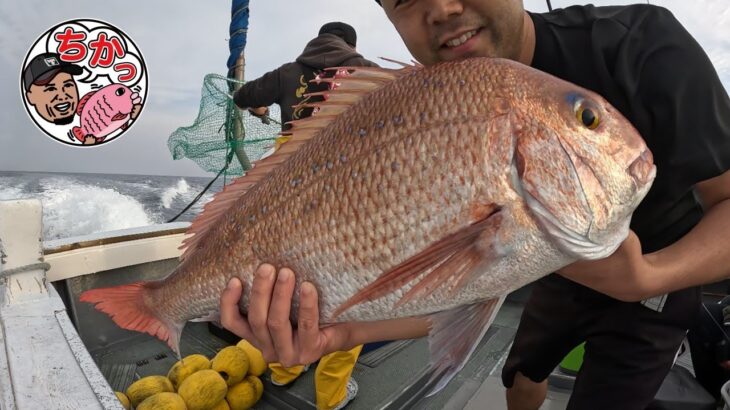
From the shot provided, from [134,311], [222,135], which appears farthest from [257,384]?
[222,135]

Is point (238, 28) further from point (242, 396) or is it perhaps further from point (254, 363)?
point (242, 396)

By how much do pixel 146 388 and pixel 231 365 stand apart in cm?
50

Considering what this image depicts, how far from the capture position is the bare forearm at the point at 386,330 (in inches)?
62.3

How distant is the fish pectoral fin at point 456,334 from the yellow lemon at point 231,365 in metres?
1.91

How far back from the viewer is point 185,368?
2.60 metres

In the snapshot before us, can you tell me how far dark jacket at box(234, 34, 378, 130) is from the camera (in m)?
3.40

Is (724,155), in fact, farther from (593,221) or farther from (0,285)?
(0,285)

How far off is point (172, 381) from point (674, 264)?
8.71 ft

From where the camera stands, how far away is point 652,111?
1.35 m

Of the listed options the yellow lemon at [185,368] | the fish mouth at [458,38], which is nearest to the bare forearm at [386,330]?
the fish mouth at [458,38]

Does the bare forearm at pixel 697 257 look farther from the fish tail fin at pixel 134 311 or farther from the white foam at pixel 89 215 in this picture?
the white foam at pixel 89 215

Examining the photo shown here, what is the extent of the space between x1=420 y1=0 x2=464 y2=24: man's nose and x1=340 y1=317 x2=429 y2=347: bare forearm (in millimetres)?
1072

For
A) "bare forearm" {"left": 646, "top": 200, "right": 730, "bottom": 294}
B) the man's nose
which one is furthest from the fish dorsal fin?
"bare forearm" {"left": 646, "top": 200, "right": 730, "bottom": 294}

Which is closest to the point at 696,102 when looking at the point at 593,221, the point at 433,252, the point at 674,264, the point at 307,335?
the point at 674,264
